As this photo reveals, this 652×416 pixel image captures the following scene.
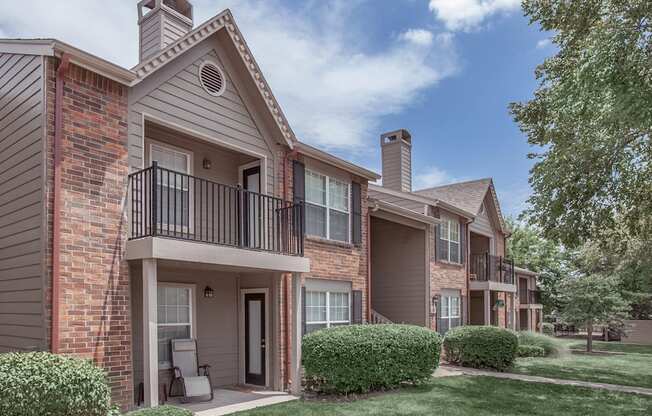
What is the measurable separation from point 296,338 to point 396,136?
1186 cm

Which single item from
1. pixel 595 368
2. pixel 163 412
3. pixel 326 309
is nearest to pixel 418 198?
pixel 326 309

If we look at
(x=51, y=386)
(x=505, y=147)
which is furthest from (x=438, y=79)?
(x=51, y=386)

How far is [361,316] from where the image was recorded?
13539 millimetres

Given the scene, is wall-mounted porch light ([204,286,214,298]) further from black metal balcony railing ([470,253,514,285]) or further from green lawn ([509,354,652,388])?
black metal balcony railing ([470,253,514,285])

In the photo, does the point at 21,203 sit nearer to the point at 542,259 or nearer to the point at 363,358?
the point at 363,358

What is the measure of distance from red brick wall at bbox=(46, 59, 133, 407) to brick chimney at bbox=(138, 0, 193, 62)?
2666 millimetres

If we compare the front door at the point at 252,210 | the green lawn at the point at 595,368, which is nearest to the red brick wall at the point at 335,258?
the front door at the point at 252,210

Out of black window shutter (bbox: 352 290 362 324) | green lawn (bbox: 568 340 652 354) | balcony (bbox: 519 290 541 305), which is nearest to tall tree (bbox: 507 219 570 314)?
balcony (bbox: 519 290 541 305)

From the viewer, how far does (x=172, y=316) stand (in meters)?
10.2

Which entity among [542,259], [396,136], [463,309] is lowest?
[463,309]

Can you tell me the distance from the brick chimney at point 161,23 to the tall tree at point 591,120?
741cm

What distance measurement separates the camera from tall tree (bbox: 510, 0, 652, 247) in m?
8.32

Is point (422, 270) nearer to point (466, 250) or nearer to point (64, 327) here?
point (466, 250)

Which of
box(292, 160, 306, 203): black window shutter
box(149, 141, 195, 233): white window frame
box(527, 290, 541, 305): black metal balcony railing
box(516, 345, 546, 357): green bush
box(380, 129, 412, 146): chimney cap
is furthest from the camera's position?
box(527, 290, 541, 305): black metal balcony railing
